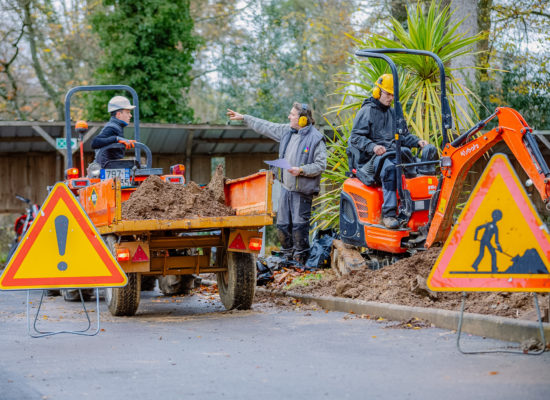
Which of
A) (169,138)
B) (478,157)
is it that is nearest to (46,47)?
(169,138)

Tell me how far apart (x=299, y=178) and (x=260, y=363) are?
6.52 meters

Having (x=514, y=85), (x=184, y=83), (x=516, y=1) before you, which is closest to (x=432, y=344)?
(x=514, y=85)

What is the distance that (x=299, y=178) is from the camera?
12.4 meters

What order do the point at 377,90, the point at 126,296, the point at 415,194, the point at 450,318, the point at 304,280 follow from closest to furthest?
1. the point at 450,318
2. the point at 126,296
3. the point at 415,194
4. the point at 377,90
5. the point at 304,280

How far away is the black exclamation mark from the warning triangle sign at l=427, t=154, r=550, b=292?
322cm

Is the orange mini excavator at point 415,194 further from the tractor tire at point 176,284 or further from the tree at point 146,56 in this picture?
the tree at point 146,56

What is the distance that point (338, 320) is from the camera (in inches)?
334

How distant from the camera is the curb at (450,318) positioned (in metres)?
6.46

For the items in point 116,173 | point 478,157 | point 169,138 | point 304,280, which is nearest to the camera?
point 478,157

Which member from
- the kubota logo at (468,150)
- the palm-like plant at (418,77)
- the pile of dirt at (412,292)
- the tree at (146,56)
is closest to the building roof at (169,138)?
the tree at (146,56)

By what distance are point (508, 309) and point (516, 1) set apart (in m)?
19.0

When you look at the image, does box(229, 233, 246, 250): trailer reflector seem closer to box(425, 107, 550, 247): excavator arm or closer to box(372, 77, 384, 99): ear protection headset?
box(425, 107, 550, 247): excavator arm

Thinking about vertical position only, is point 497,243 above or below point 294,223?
above

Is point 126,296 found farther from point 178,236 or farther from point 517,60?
point 517,60
